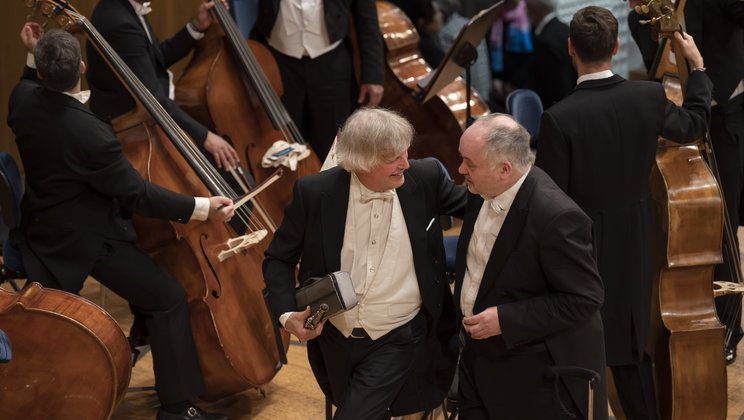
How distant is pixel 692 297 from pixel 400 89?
86.7 inches

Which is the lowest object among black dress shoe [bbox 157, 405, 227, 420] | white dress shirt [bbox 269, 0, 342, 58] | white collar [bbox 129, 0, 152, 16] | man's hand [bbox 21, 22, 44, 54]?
black dress shoe [bbox 157, 405, 227, 420]

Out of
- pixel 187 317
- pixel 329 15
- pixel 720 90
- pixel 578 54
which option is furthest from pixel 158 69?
pixel 720 90

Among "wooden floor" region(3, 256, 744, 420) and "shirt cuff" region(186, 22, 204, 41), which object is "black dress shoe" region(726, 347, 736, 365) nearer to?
"wooden floor" region(3, 256, 744, 420)

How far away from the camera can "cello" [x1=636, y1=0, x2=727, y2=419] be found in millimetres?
3250

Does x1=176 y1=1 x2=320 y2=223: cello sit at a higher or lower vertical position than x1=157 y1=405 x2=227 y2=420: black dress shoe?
higher

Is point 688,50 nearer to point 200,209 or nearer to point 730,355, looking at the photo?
point 730,355

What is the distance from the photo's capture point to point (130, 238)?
11.9ft

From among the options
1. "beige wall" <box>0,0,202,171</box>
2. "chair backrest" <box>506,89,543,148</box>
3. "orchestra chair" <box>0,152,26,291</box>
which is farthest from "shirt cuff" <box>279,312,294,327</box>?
"beige wall" <box>0,0,202,171</box>

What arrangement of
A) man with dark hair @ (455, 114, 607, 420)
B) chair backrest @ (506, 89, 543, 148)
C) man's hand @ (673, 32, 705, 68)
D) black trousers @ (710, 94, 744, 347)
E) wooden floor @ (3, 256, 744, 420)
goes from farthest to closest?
chair backrest @ (506, 89, 543, 148)
black trousers @ (710, 94, 744, 347)
wooden floor @ (3, 256, 744, 420)
man's hand @ (673, 32, 705, 68)
man with dark hair @ (455, 114, 607, 420)

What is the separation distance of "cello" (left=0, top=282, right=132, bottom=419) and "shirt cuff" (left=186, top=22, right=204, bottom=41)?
67.5 inches

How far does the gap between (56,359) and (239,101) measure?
162cm

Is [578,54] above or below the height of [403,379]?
above

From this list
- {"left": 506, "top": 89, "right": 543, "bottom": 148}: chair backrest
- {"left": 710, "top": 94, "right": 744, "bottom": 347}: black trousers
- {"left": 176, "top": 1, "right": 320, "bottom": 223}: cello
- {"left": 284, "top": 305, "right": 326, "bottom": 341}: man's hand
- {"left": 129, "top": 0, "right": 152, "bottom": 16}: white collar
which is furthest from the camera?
{"left": 506, "top": 89, "right": 543, "bottom": 148}: chair backrest

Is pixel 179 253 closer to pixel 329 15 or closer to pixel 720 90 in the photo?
pixel 329 15
